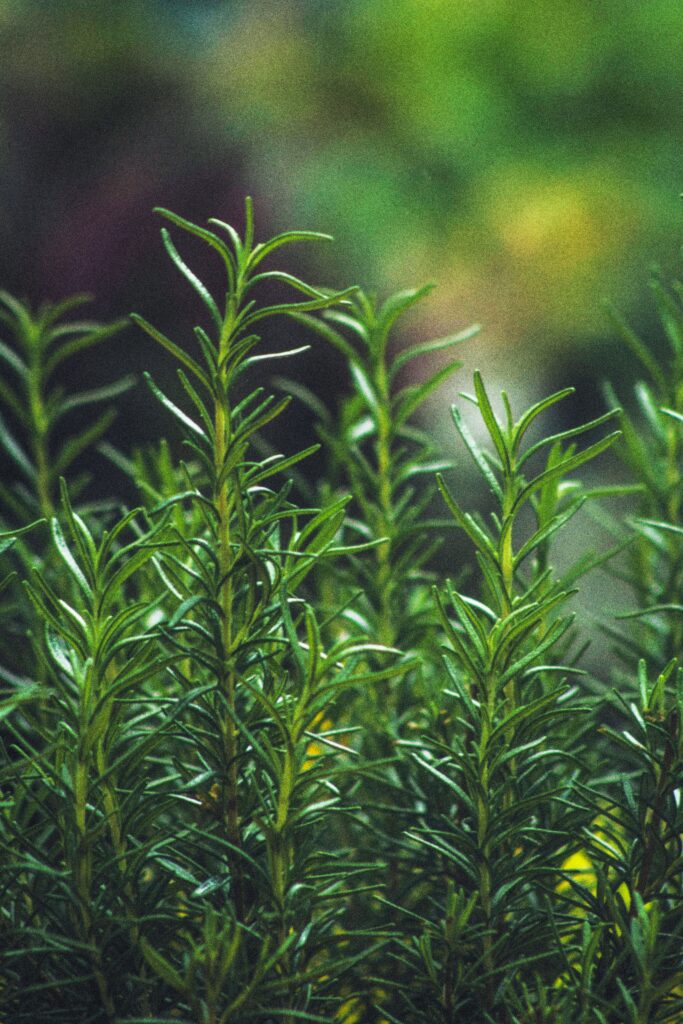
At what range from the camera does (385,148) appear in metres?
1.75

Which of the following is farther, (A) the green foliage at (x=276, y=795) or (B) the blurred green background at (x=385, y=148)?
(B) the blurred green background at (x=385, y=148)

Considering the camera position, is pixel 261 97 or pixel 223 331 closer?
pixel 223 331

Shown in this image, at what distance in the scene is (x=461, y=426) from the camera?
0.66ft

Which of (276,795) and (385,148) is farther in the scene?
(385,148)

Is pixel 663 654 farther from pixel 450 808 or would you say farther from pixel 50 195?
pixel 50 195

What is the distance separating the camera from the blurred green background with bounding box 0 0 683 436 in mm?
1453

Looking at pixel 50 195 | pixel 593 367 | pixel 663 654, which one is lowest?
pixel 593 367

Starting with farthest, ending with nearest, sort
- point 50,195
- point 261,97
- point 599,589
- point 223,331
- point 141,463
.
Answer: point 261,97
point 50,195
point 599,589
point 141,463
point 223,331

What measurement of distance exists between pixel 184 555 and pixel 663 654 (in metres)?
0.13

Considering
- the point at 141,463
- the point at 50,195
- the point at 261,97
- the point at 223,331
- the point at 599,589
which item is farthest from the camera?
the point at 261,97

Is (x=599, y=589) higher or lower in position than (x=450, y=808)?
lower

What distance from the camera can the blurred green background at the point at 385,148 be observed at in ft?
4.77

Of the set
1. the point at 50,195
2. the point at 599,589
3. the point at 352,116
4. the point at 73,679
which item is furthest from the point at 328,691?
the point at 352,116

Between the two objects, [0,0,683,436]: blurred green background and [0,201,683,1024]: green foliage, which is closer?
[0,201,683,1024]: green foliage
